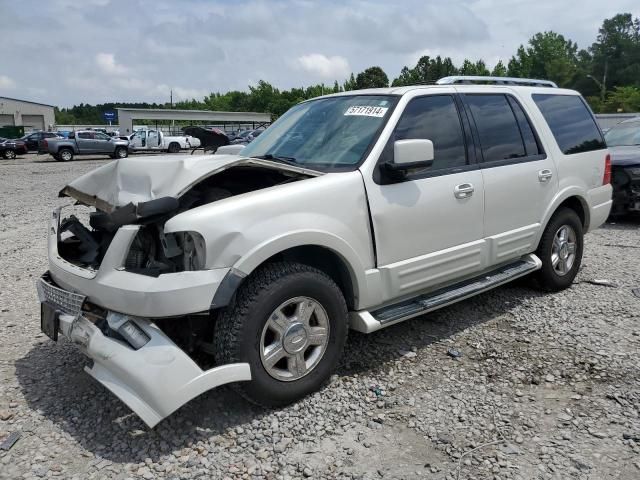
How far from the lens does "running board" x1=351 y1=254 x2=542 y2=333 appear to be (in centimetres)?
349

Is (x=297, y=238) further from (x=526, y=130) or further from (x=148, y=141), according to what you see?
(x=148, y=141)

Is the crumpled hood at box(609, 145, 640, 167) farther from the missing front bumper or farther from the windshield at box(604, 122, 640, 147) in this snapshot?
the missing front bumper

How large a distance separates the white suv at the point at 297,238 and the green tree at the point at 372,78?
7521cm

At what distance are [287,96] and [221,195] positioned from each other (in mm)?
85379

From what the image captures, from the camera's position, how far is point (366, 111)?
3.90 m

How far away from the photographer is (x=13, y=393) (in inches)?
135

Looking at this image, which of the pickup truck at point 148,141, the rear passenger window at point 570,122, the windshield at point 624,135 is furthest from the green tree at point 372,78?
the rear passenger window at point 570,122

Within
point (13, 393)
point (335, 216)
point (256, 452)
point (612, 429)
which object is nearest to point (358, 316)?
point (335, 216)

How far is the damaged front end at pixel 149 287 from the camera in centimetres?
270

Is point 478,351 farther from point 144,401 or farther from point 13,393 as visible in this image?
point 13,393

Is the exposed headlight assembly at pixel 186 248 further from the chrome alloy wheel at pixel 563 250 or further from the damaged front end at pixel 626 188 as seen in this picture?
the damaged front end at pixel 626 188

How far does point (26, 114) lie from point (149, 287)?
272 ft

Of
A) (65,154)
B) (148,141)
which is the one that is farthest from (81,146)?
(148,141)

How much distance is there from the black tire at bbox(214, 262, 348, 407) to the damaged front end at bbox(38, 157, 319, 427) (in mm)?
116
